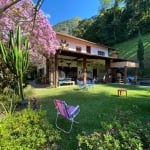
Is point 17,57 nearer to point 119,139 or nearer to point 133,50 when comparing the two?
point 119,139

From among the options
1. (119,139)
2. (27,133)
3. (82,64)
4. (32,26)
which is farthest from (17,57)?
(82,64)

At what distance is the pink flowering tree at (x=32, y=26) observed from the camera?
12.1 meters

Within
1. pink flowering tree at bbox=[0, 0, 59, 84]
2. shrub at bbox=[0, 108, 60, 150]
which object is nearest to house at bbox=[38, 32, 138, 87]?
pink flowering tree at bbox=[0, 0, 59, 84]

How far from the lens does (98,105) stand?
35.3 feet

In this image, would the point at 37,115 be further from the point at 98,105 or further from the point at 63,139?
the point at 98,105

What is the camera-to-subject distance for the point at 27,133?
16.6ft

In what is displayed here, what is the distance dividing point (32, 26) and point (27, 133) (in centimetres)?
871

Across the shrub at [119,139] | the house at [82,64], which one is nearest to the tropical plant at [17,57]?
the shrub at [119,139]

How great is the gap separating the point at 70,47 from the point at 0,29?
18266 mm

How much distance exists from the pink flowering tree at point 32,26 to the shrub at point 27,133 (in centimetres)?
735

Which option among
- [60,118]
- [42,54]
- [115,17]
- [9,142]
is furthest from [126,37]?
[9,142]

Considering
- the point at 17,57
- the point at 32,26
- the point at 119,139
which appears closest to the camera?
the point at 119,139

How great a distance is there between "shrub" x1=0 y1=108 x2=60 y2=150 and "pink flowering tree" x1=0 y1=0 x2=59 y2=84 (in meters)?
7.35

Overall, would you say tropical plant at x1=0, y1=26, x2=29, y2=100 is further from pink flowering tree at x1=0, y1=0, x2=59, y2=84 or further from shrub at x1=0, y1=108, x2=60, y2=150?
pink flowering tree at x1=0, y1=0, x2=59, y2=84
